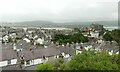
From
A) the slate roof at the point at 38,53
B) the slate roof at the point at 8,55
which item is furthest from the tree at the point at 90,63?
the slate roof at the point at 38,53

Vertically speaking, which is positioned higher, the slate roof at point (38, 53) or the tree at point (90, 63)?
the tree at point (90, 63)

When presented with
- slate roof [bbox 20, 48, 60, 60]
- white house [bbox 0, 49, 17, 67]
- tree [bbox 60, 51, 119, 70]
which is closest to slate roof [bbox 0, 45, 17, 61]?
white house [bbox 0, 49, 17, 67]

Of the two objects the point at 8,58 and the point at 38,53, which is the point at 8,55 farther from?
the point at 38,53

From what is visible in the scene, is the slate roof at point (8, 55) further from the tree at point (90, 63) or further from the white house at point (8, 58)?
the tree at point (90, 63)

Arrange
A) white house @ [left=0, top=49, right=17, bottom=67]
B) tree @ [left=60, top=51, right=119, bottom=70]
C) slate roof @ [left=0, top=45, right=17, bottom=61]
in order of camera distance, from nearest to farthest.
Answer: tree @ [left=60, top=51, right=119, bottom=70], white house @ [left=0, top=49, right=17, bottom=67], slate roof @ [left=0, top=45, right=17, bottom=61]

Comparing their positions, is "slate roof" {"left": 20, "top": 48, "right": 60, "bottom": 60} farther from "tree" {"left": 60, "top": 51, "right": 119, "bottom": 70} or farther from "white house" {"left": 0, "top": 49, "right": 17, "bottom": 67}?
"tree" {"left": 60, "top": 51, "right": 119, "bottom": 70}

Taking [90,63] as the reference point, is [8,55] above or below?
below

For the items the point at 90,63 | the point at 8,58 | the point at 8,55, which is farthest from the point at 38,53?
the point at 90,63

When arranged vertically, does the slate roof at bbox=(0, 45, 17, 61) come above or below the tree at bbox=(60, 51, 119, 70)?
below

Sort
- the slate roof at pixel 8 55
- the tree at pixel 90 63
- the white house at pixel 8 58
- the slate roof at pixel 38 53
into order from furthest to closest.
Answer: the slate roof at pixel 38 53
the slate roof at pixel 8 55
the white house at pixel 8 58
the tree at pixel 90 63

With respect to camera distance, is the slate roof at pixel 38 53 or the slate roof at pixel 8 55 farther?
the slate roof at pixel 38 53

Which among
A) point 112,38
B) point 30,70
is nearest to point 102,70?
point 30,70

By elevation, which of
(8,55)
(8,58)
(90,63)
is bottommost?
(8,58)
